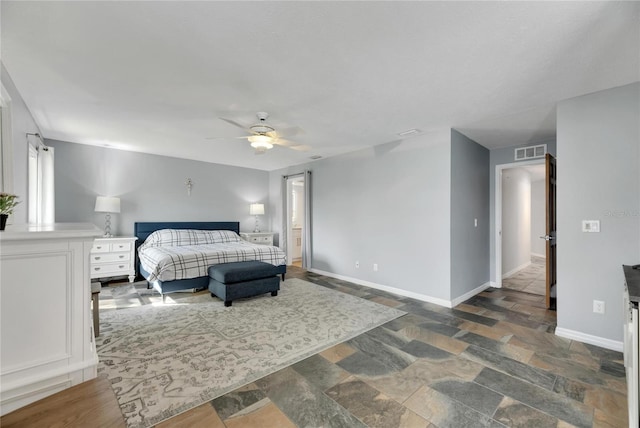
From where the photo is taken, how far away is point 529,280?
543cm

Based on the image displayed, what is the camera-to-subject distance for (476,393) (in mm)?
1970

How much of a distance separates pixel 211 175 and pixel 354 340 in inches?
198

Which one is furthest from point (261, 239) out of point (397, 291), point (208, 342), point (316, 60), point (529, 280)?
point (529, 280)

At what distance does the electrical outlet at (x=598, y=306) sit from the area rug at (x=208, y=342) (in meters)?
1.92

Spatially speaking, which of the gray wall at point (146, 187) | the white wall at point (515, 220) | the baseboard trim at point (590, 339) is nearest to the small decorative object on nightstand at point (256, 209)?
the gray wall at point (146, 187)

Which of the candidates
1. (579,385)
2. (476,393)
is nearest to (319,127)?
(476,393)

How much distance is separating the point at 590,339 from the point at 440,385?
6.25 feet

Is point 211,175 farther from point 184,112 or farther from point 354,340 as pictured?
point 354,340

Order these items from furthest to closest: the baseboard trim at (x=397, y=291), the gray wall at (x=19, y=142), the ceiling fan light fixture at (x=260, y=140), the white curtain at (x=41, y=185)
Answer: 1. the baseboard trim at (x=397, y=291)
2. the white curtain at (x=41, y=185)
3. the ceiling fan light fixture at (x=260, y=140)
4. the gray wall at (x=19, y=142)

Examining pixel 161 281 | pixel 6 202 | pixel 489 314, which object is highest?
pixel 6 202

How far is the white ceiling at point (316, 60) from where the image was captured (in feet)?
5.47

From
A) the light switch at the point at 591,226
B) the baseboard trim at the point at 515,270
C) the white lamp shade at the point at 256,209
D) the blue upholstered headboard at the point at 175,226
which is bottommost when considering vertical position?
the baseboard trim at the point at 515,270

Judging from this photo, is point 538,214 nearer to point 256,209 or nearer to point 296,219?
point 296,219

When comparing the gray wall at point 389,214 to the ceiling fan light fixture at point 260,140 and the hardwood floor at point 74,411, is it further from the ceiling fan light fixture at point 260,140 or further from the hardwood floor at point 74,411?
the hardwood floor at point 74,411
